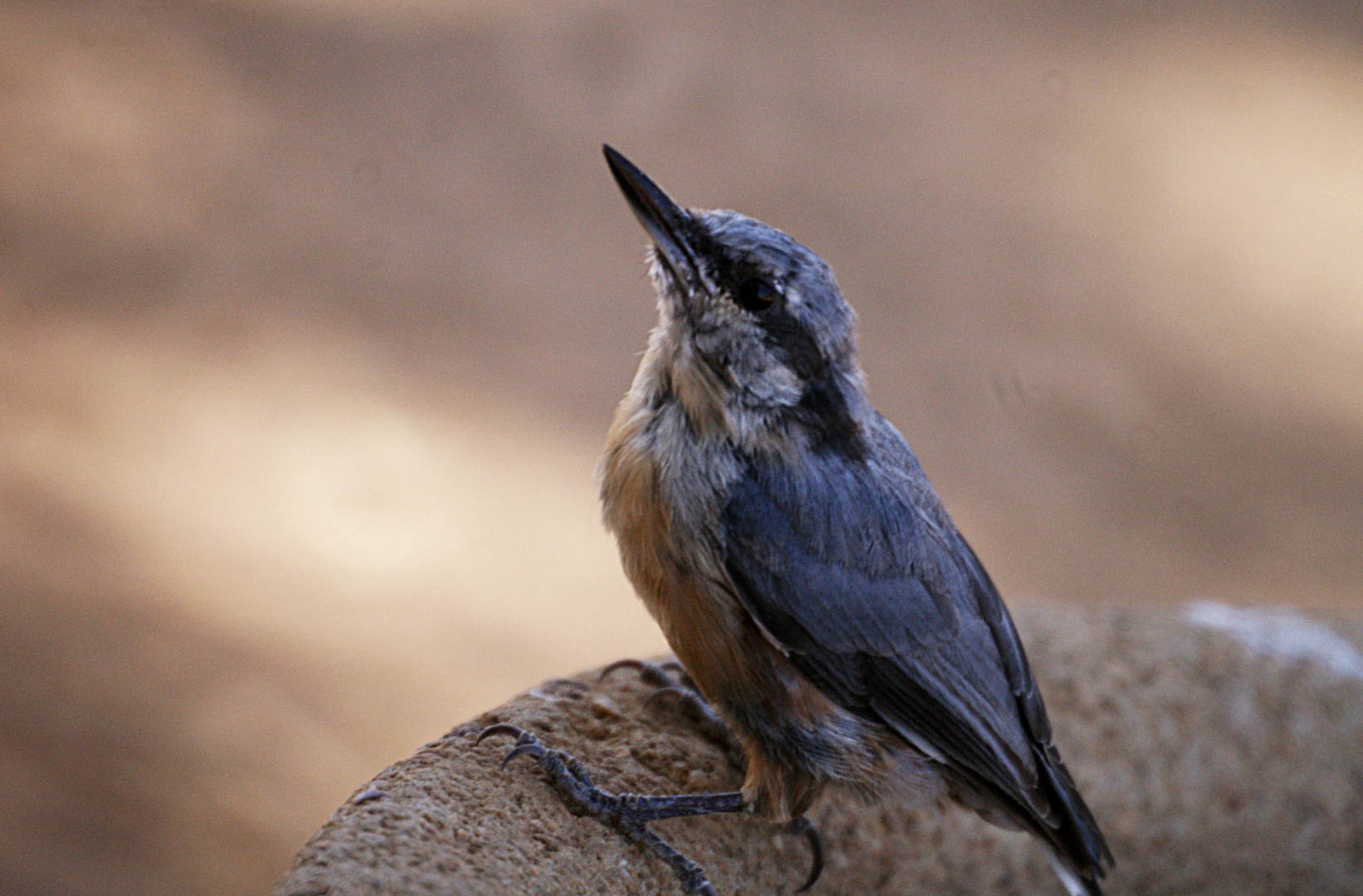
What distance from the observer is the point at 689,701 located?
2.95 meters

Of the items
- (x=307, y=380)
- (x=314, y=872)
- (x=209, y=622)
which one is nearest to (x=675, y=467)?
(x=314, y=872)

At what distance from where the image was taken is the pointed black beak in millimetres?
2566

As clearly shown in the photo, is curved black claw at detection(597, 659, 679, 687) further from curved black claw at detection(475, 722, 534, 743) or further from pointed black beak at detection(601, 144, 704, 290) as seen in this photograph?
pointed black beak at detection(601, 144, 704, 290)

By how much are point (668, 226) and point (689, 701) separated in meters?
1.10

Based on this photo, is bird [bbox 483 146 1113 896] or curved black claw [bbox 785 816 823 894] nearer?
bird [bbox 483 146 1113 896]

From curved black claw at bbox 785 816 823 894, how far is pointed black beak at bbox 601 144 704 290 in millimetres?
1171

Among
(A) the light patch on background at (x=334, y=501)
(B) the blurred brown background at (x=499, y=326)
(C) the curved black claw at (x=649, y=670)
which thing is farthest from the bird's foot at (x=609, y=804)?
(A) the light patch on background at (x=334, y=501)

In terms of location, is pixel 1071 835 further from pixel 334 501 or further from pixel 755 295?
pixel 334 501

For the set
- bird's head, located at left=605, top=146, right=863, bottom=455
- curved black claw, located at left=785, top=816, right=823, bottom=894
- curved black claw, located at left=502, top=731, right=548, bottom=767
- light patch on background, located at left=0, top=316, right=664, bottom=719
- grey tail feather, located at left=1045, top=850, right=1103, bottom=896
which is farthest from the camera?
light patch on background, located at left=0, top=316, right=664, bottom=719

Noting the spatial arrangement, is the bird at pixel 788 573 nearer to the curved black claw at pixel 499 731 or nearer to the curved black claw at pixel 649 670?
the curved black claw at pixel 499 731

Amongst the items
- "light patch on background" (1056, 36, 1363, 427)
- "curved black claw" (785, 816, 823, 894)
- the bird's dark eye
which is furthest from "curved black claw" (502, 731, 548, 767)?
"light patch on background" (1056, 36, 1363, 427)

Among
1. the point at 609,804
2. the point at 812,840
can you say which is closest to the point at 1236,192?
the point at 812,840

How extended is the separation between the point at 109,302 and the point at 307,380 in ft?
2.46

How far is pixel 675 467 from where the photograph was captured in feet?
8.38
